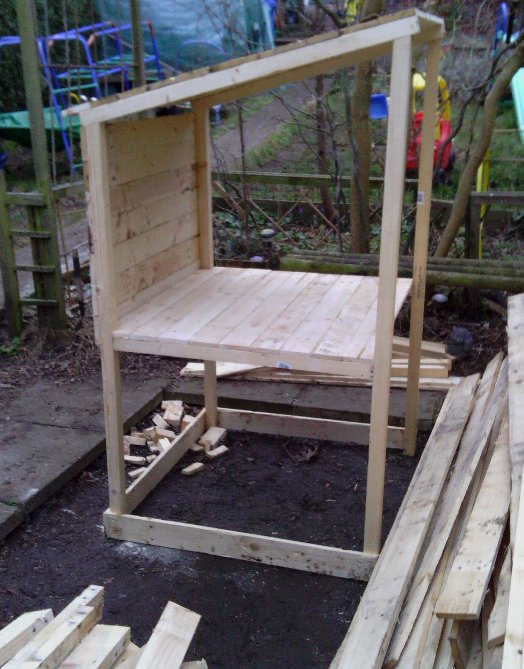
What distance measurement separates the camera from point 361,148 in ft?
19.8

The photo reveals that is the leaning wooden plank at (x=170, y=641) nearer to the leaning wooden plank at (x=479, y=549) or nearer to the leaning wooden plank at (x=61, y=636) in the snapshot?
the leaning wooden plank at (x=61, y=636)

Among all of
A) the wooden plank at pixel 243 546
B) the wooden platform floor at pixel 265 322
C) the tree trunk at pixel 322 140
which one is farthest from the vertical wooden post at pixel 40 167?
the tree trunk at pixel 322 140

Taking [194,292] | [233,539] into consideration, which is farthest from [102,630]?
[194,292]

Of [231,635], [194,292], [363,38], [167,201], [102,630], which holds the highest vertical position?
[363,38]

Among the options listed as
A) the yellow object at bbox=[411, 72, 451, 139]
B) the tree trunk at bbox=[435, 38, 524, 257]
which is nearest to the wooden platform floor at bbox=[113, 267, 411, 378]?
the tree trunk at bbox=[435, 38, 524, 257]

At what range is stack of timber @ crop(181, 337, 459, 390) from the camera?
4.94 metres

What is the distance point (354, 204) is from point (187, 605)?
3.94 meters

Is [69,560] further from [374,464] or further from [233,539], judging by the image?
[374,464]

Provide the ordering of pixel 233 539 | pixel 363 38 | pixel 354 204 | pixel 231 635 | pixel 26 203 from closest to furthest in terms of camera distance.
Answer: pixel 363 38, pixel 231 635, pixel 233 539, pixel 26 203, pixel 354 204

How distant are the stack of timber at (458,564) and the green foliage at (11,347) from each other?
324 cm

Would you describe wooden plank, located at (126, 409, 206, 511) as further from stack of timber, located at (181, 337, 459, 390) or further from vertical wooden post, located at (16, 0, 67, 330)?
vertical wooden post, located at (16, 0, 67, 330)

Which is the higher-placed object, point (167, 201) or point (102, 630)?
point (167, 201)

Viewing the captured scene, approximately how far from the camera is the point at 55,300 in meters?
5.48

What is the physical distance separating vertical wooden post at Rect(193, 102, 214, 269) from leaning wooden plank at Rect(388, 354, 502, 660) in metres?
1.79
